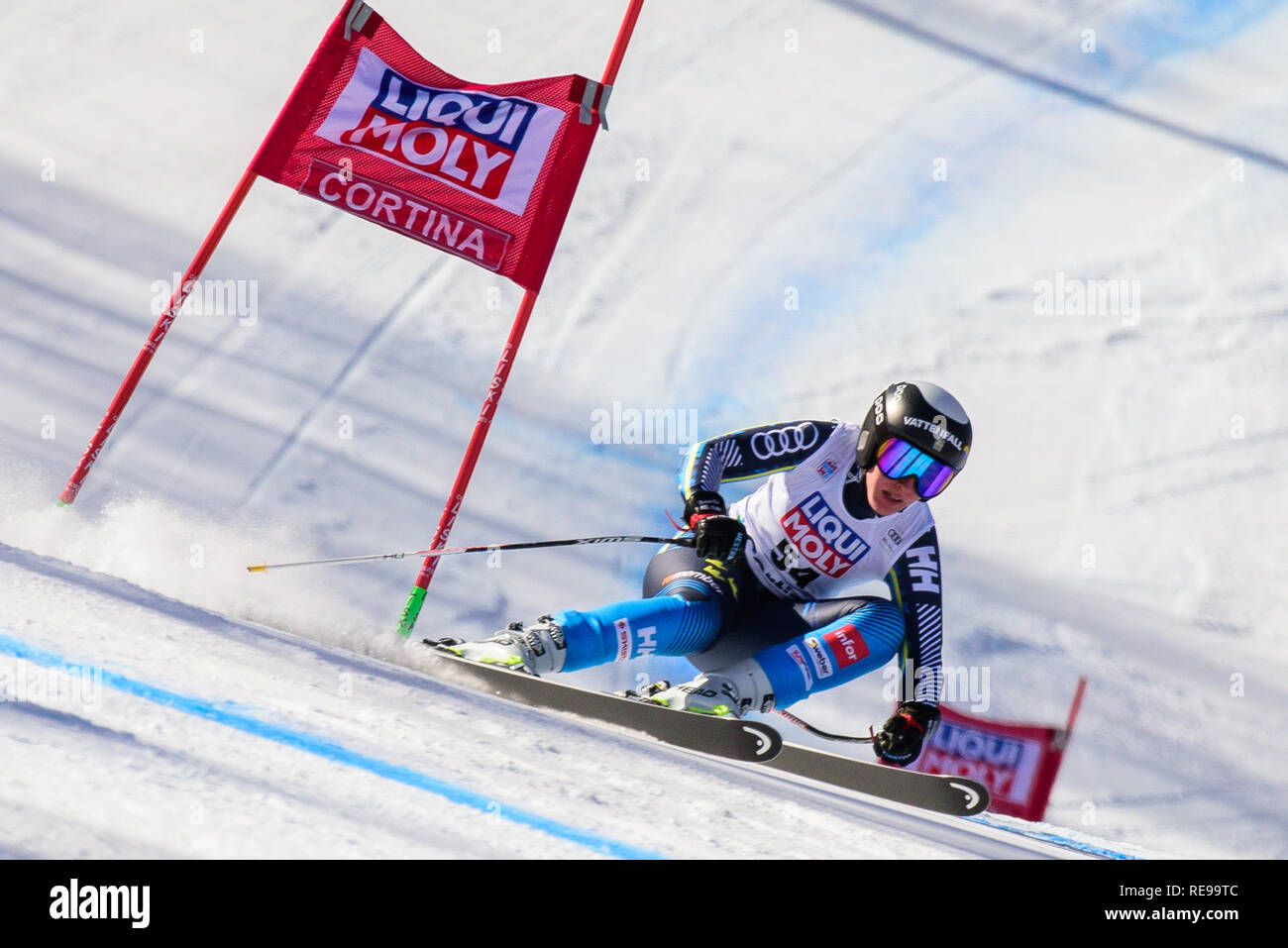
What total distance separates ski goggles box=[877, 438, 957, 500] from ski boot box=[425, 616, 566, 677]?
42.3 inches

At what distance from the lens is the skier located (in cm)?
332

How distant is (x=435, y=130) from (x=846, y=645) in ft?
7.61

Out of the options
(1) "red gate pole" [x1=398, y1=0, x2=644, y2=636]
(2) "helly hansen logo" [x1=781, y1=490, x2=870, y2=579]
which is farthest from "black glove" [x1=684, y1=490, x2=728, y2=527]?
(1) "red gate pole" [x1=398, y1=0, x2=644, y2=636]

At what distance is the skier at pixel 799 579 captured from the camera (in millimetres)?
3324

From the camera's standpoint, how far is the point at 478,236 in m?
4.39

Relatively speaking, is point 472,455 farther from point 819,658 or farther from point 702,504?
point 819,658

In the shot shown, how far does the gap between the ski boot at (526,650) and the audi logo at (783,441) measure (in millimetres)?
854

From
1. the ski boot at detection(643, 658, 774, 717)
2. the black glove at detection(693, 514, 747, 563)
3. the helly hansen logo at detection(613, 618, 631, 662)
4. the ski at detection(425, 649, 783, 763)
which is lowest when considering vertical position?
the ski at detection(425, 649, 783, 763)

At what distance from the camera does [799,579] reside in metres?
3.81

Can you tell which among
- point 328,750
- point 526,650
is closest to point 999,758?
point 526,650

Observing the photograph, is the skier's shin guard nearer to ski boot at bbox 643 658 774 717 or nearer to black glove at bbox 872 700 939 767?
ski boot at bbox 643 658 774 717

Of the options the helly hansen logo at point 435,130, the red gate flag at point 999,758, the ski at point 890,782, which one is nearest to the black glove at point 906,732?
the ski at point 890,782
